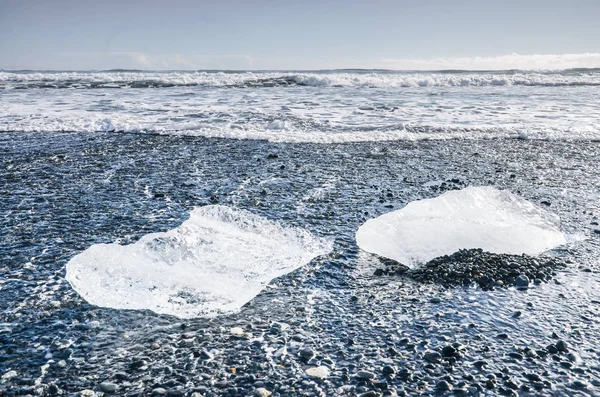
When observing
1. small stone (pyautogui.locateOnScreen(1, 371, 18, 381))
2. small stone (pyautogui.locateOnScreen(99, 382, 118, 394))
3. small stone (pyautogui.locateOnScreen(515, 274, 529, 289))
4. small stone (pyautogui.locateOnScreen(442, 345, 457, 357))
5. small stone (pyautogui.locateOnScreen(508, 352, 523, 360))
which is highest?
small stone (pyautogui.locateOnScreen(515, 274, 529, 289))

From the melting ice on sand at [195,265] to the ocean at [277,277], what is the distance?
2 cm

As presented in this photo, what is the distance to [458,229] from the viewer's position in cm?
565

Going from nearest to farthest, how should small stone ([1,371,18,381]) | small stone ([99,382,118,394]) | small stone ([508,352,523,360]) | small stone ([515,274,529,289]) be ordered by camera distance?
small stone ([99,382,118,394])
small stone ([1,371,18,381])
small stone ([508,352,523,360])
small stone ([515,274,529,289])

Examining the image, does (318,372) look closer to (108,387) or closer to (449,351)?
(449,351)

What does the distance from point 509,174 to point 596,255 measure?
12.5 ft

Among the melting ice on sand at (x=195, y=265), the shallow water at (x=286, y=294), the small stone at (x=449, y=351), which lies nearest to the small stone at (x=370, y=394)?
the shallow water at (x=286, y=294)

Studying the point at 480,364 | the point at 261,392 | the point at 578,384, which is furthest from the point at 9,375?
the point at 578,384

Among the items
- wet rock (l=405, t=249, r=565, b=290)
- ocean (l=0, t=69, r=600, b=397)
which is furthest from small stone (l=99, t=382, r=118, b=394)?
wet rock (l=405, t=249, r=565, b=290)

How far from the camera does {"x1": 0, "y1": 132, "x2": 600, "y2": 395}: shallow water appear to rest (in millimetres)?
3201

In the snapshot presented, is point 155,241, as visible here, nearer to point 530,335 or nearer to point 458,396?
point 458,396

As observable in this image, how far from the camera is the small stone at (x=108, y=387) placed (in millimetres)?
2896

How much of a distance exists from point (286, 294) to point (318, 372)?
3.93 ft

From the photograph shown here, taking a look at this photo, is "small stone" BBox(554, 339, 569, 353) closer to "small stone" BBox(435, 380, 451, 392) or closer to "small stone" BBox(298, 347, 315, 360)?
"small stone" BBox(435, 380, 451, 392)

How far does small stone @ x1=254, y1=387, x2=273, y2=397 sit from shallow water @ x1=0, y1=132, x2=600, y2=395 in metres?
0.08
